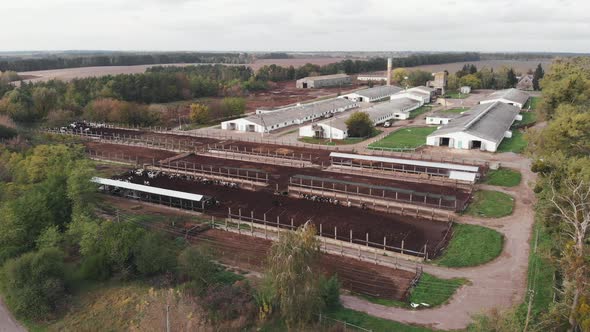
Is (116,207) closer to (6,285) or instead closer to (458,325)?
(6,285)

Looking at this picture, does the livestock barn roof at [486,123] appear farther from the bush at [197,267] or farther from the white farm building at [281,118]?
the bush at [197,267]

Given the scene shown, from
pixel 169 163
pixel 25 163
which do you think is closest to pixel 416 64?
pixel 169 163

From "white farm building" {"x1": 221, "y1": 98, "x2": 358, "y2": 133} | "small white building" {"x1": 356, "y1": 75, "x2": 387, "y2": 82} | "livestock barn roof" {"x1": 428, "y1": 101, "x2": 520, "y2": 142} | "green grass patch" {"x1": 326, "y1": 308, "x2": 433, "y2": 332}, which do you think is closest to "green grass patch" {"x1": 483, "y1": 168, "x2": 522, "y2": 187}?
"livestock barn roof" {"x1": 428, "y1": 101, "x2": 520, "y2": 142}

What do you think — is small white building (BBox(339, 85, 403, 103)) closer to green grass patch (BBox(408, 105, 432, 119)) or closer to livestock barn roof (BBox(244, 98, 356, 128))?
livestock barn roof (BBox(244, 98, 356, 128))

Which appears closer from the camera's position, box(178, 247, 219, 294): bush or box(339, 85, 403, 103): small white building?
box(178, 247, 219, 294): bush

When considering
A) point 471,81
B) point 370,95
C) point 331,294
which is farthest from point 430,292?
point 471,81
